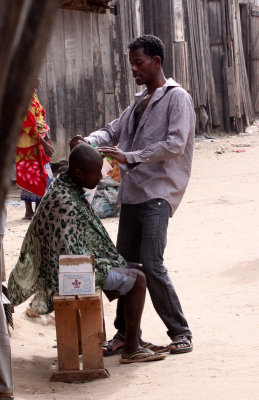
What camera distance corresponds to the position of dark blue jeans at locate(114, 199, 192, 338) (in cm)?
455

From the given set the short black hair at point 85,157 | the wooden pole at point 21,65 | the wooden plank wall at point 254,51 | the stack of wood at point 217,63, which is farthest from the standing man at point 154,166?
the wooden plank wall at point 254,51

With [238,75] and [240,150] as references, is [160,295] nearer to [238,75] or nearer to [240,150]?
[240,150]

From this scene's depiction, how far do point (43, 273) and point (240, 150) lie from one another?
10.8 metres

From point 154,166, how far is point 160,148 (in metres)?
0.23

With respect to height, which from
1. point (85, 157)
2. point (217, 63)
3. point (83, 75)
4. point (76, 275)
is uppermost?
point (217, 63)

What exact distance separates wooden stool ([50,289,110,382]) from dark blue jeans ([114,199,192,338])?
471 millimetres

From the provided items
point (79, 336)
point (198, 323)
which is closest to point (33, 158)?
point (198, 323)

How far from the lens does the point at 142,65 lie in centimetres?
453

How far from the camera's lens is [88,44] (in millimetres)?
11312

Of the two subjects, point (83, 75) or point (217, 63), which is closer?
point (83, 75)

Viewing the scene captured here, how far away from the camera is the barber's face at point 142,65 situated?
4.52 m

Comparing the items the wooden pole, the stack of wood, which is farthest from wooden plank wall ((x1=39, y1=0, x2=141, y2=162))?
the wooden pole

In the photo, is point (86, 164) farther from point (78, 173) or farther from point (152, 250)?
point (152, 250)

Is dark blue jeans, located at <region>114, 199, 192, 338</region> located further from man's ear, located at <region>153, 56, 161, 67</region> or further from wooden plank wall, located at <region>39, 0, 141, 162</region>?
wooden plank wall, located at <region>39, 0, 141, 162</region>
